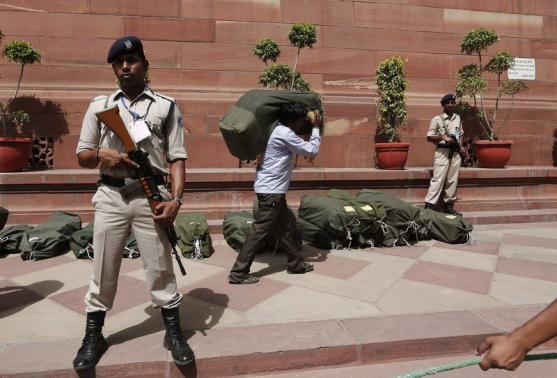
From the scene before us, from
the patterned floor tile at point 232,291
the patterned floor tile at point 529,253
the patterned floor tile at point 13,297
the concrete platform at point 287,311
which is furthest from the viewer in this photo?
the patterned floor tile at point 529,253

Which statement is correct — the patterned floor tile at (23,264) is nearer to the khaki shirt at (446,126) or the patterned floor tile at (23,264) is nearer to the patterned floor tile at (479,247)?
the patterned floor tile at (479,247)

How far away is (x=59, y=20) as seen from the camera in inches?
320

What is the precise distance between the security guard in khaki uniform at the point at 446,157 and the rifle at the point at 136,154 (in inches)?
240

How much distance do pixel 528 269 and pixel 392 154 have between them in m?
3.61

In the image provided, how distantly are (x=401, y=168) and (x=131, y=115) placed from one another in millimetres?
6397

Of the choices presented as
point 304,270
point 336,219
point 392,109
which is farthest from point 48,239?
point 392,109

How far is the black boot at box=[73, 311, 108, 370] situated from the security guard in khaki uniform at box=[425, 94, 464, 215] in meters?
6.33

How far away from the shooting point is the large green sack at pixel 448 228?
606 cm

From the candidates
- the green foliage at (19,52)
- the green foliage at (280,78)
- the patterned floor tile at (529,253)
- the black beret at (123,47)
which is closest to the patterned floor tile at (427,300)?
the patterned floor tile at (529,253)

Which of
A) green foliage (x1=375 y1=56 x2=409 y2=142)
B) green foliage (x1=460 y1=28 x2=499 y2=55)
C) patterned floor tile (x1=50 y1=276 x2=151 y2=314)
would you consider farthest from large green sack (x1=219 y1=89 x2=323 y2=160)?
green foliage (x1=460 y1=28 x2=499 y2=55)

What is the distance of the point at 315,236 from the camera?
5.71 m

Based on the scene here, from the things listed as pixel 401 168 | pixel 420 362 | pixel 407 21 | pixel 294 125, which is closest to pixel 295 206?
pixel 401 168

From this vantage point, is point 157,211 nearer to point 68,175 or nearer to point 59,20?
point 68,175

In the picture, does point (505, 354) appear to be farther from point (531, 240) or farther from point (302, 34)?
point (302, 34)
